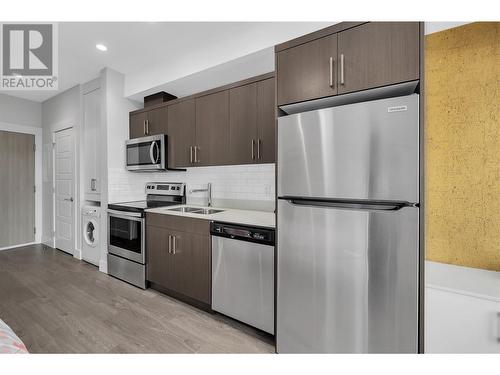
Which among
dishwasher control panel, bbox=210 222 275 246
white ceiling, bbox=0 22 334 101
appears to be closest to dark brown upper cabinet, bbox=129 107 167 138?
white ceiling, bbox=0 22 334 101

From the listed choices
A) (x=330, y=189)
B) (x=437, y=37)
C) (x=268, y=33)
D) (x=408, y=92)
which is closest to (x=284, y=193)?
(x=330, y=189)

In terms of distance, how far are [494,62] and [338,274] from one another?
1.74 metres

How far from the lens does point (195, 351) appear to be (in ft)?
5.67

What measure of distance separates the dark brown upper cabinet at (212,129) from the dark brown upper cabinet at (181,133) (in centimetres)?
9

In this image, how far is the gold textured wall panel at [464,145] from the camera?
1586 mm

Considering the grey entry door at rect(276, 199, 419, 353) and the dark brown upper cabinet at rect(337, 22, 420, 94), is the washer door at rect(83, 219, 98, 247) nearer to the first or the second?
the grey entry door at rect(276, 199, 419, 353)

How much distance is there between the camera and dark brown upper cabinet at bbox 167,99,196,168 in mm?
2752

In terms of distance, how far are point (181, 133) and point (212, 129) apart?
19.5 inches

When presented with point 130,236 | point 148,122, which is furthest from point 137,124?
point 130,236

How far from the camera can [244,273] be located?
6.27ft

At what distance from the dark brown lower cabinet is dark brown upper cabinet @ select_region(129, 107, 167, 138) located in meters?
1.15

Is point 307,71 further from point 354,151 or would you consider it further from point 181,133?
point 181,133

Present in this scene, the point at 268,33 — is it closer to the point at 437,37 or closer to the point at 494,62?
the point at 437,37

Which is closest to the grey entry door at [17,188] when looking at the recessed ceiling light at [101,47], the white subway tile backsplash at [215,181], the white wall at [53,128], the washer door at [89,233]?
the white wall at [53,128]
